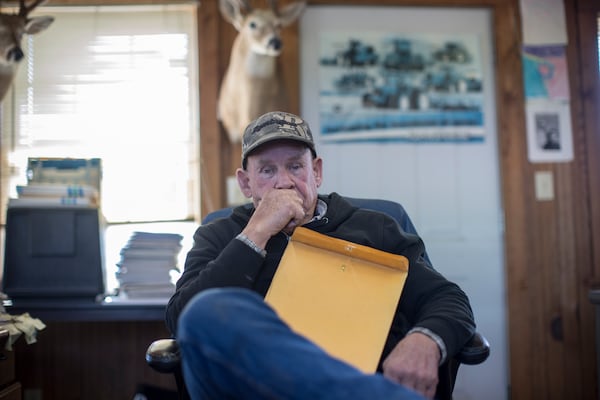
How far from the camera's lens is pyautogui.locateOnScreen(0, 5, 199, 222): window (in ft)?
9.04

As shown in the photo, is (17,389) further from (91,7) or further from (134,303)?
(91,7)

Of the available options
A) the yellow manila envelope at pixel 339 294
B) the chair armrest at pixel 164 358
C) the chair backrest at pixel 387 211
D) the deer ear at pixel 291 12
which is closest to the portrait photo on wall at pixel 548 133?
the deer ear at pixel 291 12

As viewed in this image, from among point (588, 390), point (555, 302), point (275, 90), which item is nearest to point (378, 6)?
point (275, 90)

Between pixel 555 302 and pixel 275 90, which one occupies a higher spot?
pixel 275 90

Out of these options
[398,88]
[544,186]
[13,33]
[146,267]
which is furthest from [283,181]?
[544,186]

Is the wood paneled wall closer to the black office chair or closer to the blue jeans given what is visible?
the black office chair

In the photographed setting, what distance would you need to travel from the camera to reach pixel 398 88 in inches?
112

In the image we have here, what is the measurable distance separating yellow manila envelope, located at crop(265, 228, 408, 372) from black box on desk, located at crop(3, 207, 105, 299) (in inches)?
35.7

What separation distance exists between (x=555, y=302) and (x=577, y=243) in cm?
31

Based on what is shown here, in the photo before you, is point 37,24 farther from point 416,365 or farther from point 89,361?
point 416,365

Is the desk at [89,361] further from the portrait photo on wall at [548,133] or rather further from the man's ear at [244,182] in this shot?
the portrait photo on wall at [548,133]

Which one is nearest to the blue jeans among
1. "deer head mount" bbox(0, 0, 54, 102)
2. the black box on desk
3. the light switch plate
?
the black box on desk

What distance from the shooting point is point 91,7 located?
2.79 metres

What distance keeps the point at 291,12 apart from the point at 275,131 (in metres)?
1.43
